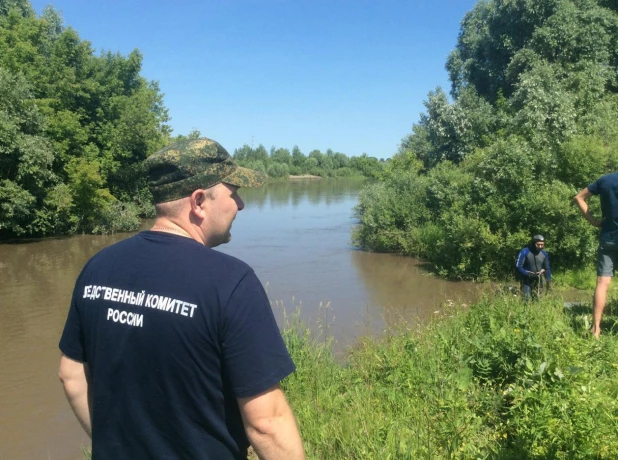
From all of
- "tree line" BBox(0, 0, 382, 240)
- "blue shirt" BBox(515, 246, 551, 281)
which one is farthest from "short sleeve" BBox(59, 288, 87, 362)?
"tree line" BBox(0, 0, 382, 240)

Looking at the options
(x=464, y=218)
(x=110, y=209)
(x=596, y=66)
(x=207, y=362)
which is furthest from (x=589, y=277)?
(x=110, y=209)

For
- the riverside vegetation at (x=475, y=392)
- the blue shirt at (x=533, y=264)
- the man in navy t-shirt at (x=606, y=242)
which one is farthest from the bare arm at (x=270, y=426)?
the blue shirt at (x=533, y=264)

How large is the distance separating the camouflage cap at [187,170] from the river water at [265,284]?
5565 millimetres

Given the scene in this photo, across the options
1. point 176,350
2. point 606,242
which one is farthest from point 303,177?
point 176,350

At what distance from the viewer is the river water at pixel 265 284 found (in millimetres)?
7418

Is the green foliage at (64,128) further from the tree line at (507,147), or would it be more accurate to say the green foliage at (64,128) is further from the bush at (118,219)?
the tree line at (507,147)

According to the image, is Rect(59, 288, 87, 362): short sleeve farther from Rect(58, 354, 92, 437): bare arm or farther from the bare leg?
the bare leg

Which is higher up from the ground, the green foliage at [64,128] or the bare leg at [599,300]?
the green foliage at [64,128]

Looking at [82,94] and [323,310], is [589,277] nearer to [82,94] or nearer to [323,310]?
[323,310]

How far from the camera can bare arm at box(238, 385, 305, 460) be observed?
1.71m

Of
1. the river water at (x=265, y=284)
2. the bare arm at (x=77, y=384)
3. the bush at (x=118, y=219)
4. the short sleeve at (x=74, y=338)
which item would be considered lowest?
the river water at (x=265, y=284)

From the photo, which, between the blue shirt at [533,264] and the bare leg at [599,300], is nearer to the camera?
the bare leg at [599,300]

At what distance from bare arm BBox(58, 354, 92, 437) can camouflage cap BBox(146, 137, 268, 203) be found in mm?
732

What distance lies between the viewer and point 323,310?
12.4m
